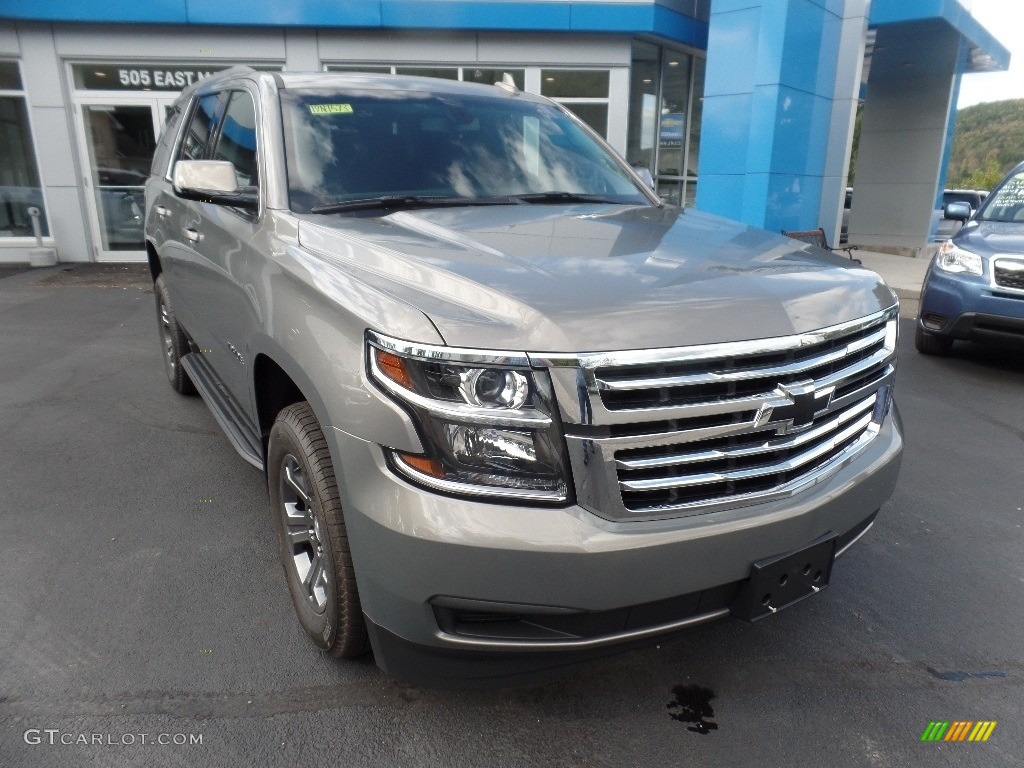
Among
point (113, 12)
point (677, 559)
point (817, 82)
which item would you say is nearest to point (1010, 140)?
point (817, 82)

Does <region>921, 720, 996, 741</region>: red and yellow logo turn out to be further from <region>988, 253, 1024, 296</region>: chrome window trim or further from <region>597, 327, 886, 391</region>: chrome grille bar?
<region>988, 253, 1024, 296</region>: chrome window trim

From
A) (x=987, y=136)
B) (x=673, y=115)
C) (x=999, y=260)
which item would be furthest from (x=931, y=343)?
(x=987, y=136)

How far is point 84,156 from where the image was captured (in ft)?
40.5

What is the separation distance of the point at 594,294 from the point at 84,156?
13321 mm

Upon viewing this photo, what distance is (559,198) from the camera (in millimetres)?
3109

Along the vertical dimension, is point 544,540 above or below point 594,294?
below

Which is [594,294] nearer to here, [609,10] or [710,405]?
[710,405]

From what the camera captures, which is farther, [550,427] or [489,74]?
[489,74]

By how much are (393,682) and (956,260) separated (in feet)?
19.4

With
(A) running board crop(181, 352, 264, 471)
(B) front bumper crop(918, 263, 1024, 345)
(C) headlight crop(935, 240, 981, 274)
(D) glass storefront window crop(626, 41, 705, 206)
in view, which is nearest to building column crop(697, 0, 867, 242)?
(D) glass storefront window crop(626, 41, 705, 206)

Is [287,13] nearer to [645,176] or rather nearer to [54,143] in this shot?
[54,143]

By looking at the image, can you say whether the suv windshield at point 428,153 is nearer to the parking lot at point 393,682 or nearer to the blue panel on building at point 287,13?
the parking lot at point 393,682

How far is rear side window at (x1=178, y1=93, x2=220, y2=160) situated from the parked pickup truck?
1.49 metres

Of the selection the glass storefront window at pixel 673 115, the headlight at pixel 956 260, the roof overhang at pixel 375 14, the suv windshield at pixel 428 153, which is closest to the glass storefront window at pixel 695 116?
the glass storefront window at pixel 673 115
